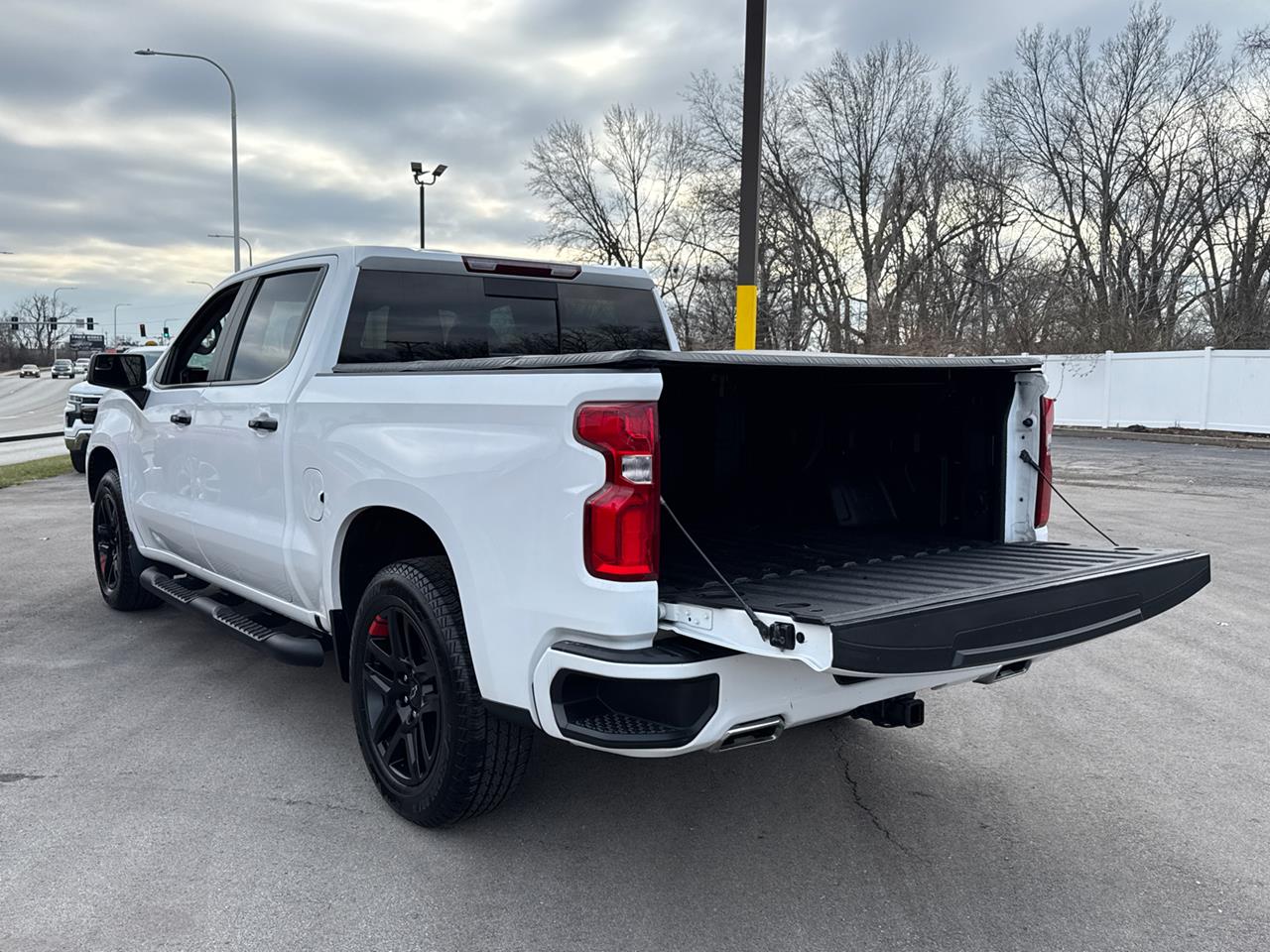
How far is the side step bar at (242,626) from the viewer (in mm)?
4141

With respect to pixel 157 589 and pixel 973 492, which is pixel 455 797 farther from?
pixel 157 589

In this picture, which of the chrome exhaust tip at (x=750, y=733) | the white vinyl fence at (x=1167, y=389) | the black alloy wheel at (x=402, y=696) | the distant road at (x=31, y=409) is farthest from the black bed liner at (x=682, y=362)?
the distant road at (x=31, y=409)

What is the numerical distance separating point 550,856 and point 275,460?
197 cm

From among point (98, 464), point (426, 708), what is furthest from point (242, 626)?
point (98, 464)

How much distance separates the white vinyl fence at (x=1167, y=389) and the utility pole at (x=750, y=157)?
15814mm

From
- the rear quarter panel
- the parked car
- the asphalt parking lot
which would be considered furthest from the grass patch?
the rear quarter panel

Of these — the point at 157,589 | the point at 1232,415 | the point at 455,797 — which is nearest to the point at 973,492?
the point at 455,797

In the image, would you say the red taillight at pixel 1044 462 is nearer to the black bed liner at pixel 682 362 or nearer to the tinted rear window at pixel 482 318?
the black bed liner at pixel 682 362

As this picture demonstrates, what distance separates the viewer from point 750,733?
289cm

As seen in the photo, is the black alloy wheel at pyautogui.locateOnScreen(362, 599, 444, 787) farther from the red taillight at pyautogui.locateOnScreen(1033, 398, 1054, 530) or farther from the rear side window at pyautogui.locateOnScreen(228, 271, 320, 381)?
the red taillight at pyautogui.locateOnScreen(1033, 398, 1054, 530)

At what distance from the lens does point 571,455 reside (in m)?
2.80

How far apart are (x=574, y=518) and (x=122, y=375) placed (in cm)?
412

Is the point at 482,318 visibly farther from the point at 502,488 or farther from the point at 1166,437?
the point at 1166,437

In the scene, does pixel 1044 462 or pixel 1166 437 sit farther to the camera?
pixel 1166 437
